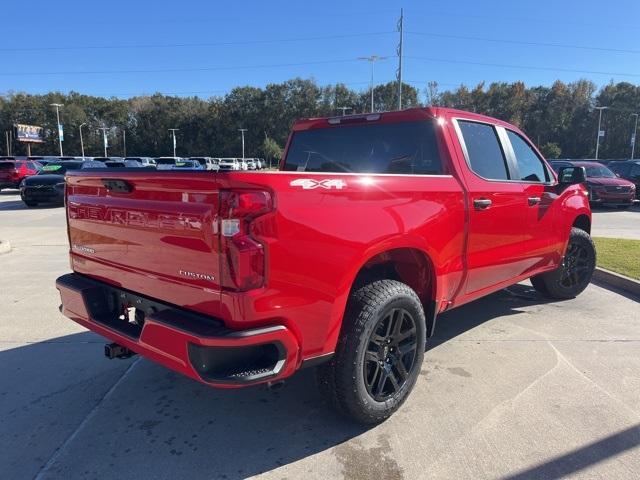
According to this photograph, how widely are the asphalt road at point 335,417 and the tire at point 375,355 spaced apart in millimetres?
202

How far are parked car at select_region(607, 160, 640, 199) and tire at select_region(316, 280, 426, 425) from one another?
20.2 m

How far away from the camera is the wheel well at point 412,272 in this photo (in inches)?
130

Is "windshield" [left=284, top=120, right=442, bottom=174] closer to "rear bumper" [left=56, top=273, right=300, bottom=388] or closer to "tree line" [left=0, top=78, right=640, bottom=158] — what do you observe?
"rear bumper" [left=56, top=273, right=300, bottom=388]

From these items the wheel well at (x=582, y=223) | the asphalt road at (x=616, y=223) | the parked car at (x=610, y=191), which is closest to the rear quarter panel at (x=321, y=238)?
the wheel well at (x=582, y=223)

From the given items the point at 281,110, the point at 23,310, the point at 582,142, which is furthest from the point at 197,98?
the point at 23,310

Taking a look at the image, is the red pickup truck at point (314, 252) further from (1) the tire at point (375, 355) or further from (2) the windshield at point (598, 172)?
(2) the windshield at point (598, 172)

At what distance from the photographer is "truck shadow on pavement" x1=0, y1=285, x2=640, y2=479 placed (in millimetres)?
2691

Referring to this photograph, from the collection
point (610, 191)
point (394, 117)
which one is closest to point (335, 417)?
point (394, 117)

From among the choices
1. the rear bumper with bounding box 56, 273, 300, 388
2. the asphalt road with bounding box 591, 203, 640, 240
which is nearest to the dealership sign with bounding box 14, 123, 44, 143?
the asphalt road with bounding box 591, 203, 640, 240

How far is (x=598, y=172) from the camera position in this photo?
18125mm

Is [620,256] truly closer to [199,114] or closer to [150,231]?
[150,231]

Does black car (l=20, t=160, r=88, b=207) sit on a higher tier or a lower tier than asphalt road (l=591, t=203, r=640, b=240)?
higher

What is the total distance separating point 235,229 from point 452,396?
7.05 feet

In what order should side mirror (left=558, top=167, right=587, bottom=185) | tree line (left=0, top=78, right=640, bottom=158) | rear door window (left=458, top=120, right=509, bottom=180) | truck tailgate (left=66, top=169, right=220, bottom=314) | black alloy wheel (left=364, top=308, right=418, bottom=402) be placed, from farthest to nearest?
tree line (left=0, top=78, right=640, bottom=158), side mirror (left=558, top=167, right=587, bottom=185), rear door window (left=458, top=120, right=509, bottom=180), black alloy wheel (left=364, top=308, right=418, bottom=402), truck tailgate (left=66, top=169, right=220, bottom=314)
